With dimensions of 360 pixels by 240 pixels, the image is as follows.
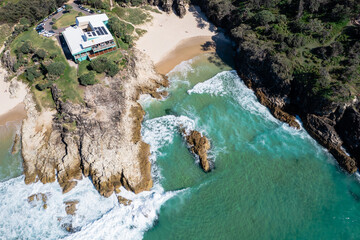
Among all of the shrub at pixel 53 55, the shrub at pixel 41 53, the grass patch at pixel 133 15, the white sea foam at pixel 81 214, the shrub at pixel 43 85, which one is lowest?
the white sea foam at pixel 81 214

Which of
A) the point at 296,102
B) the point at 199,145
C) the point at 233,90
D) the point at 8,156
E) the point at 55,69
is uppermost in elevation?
the point at 55,69

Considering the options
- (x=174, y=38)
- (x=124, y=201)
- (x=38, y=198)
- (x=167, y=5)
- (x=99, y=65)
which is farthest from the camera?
(x=167, y=5)

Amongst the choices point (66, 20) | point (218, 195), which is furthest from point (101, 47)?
point (218, 195)

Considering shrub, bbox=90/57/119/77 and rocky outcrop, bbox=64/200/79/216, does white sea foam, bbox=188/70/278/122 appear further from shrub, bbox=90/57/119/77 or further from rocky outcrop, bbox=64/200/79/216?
rocky outcrop, bbox=64/200/79/216

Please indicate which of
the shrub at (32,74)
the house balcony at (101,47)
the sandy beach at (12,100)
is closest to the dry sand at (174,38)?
the house balcony at (101,47)

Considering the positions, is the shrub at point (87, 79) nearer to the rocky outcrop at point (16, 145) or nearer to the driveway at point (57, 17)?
the rocky outcrop at point (16, 145)

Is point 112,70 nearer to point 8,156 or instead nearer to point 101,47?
point 101,47

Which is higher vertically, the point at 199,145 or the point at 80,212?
the point at 199,145
